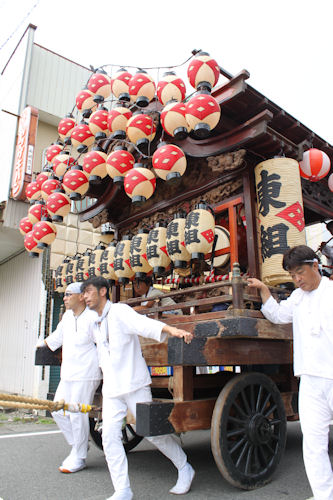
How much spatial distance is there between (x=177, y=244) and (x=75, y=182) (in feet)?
7.80

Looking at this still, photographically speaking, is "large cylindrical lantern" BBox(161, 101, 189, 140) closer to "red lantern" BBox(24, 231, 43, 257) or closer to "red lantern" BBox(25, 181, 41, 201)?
"red lantern" BBox(24, 231, 43, 257)

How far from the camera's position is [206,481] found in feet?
12.5

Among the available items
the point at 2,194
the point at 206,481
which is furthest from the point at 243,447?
the point at 2,194

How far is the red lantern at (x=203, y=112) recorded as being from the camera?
4.80 m

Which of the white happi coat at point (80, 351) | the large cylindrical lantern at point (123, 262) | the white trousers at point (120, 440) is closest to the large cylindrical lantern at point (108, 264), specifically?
the large cylindrical lantern at point (123, 262)

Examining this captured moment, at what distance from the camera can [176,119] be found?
513 centimetres

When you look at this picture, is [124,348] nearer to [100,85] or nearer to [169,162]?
[169,162]

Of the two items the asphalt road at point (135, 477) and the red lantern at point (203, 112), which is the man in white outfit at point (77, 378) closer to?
the asphalt road at point (135, 477)

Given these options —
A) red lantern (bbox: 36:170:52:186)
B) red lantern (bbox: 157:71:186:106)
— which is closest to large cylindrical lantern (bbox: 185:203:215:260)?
red lantern (bbox: 157:71:186:106)

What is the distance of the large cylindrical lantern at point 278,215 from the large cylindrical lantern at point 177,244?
3.41ft

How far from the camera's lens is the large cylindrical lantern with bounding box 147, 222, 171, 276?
561 centimetres

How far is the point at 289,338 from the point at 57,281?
5424mm

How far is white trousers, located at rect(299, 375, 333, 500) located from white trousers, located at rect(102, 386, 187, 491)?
3.88 feet

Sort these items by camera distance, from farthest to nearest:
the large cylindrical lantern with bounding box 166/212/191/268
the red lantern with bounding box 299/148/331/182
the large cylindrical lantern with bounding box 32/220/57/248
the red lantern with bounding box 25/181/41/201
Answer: the red lantern with bounding box 25/181/41/201, the large cylindrical lantern with bounding box 32/220/57/248, the red lantern with bounding box 299/148/331/182, the large cylindrical lantern with bounding box 166/212/191/268
